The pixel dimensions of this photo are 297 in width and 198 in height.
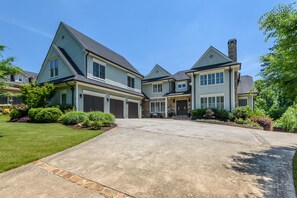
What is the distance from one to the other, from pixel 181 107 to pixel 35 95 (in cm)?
1782

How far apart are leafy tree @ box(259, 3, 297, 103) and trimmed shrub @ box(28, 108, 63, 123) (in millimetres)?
13484

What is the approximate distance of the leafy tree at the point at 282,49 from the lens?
4.21 m

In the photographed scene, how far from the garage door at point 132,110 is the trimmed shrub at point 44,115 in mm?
10422

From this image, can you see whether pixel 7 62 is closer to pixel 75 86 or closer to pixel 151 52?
pixel 75 86

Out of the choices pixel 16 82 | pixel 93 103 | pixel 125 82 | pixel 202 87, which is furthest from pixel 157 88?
pixel 16 82

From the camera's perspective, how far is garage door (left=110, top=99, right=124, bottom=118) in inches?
778

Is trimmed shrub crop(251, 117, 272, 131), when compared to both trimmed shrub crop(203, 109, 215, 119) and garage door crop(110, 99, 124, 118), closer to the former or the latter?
trimmed shrub crop(203, 109, 215, 119)

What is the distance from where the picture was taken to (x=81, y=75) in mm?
16781

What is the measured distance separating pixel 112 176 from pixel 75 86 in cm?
1293

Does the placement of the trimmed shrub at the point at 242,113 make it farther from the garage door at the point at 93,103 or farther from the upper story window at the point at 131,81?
the garage door at the point at 93,103

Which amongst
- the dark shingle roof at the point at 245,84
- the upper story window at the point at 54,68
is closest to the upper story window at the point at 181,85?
the dark shingle roof at the point at 245,84

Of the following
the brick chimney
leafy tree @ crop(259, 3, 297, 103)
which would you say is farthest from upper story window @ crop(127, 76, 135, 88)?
leafy tree @ crop(259, 3, 297, 103)

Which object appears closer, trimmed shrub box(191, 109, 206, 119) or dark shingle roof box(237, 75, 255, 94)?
trimmed shrub box(191, 109, 206, 119)

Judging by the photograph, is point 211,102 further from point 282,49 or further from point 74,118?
point 282,49
